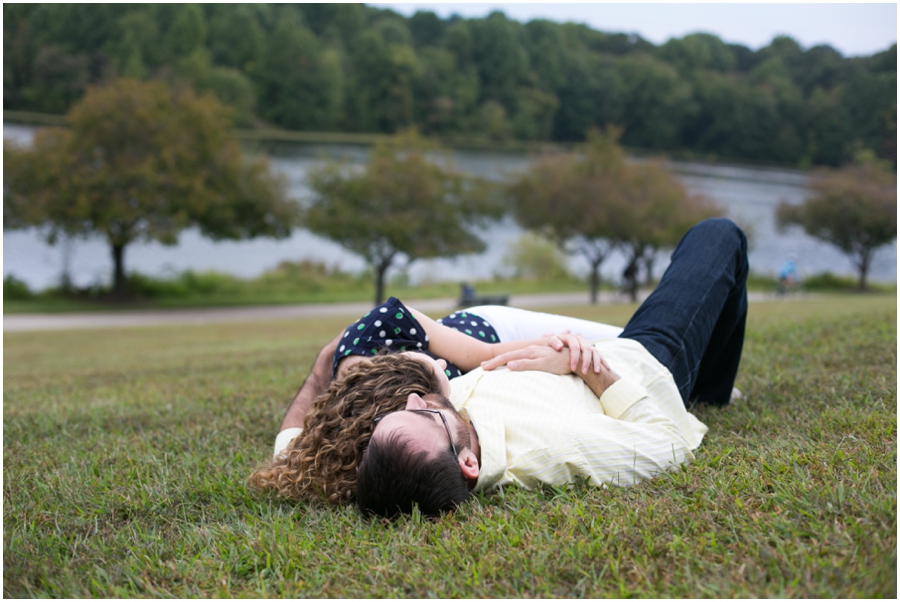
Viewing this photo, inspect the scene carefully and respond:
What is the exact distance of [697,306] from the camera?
2842 millimetres

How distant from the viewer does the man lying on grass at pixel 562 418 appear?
81.9 inches

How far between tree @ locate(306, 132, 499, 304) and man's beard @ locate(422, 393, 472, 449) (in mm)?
17949

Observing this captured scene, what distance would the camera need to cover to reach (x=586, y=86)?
181 feet

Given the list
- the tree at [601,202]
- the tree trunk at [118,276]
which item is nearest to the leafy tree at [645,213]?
the tree at [601,202]

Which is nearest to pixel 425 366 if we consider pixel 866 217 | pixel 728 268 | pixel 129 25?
pixel 728 268

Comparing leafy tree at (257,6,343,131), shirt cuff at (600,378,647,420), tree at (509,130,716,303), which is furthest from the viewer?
leafy tree at (257,6,343,131)

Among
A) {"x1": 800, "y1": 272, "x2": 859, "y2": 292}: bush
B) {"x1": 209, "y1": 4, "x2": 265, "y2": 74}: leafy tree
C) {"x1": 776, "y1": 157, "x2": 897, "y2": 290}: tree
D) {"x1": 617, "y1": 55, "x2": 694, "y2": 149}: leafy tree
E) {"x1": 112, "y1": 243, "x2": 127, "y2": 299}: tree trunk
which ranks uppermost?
{"x1": 209, "y1": 4, "x2": 265, "y2": 74}: leafy tree

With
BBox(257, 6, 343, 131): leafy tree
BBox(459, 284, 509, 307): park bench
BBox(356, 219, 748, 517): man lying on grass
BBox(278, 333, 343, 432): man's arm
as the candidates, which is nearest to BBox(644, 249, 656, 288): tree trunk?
BBox(459, 284, 509, 307): park bench

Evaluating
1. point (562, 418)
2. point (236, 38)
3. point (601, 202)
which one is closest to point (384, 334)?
point (562, 418)

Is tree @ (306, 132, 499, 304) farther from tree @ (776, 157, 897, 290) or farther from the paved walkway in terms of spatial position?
tree @ (776, 157, 897, 290)

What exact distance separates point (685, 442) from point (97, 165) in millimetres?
22541

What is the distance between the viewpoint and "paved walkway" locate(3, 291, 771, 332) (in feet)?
54.0

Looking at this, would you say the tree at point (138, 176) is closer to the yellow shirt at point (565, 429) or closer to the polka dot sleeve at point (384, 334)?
the polka dot sleeve at point (384, 334)

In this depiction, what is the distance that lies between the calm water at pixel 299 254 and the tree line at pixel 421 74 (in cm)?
456
